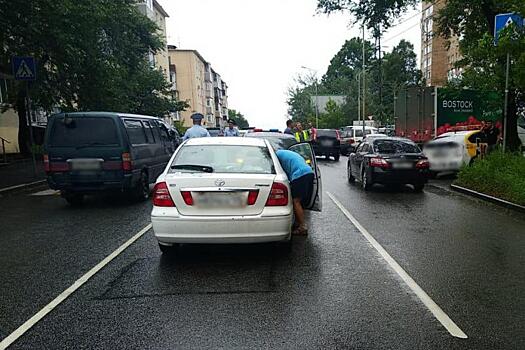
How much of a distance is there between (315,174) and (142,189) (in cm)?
472

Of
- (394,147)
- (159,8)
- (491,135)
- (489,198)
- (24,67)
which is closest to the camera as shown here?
(489,198)

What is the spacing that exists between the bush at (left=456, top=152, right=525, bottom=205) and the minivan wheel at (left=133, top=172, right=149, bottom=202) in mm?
7905

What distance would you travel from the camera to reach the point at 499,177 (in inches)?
415

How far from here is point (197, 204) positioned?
5465 mm

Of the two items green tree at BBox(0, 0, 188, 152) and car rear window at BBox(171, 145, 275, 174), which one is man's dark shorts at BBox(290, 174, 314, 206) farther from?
green tree at BBox(0, 0, 188, 152)

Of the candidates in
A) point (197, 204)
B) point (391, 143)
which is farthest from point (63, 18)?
point (197, 204)

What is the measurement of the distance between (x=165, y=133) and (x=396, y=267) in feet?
29.2

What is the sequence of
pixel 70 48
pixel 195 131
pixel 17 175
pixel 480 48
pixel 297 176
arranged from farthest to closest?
pixel 17 175 < pixel 70 48 < pixel 195 131 < pixel 480 48 < pixel 297 176

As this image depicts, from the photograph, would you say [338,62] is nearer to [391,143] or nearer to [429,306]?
[391,143]

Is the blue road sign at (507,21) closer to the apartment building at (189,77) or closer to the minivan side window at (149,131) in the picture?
the minivan side window at (149,131)

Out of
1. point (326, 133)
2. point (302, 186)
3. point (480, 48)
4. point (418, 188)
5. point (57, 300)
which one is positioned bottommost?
point (418, 188)

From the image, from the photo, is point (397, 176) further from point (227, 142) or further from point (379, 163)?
point (227, 142)

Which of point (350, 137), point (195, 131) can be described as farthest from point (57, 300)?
point (350, 137)

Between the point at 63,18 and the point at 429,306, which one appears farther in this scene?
the point at 63,18
